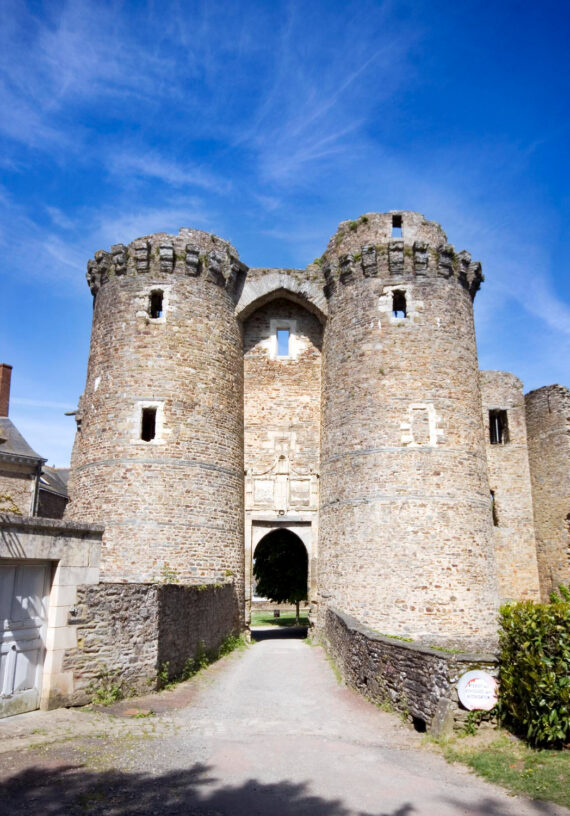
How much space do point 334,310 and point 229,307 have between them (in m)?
2.99

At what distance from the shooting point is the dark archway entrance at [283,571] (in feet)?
88.3

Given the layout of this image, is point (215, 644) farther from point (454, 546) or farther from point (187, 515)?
point (454, 546)

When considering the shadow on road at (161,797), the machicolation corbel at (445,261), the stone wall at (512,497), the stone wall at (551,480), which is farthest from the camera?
the stone wall at (512,497)

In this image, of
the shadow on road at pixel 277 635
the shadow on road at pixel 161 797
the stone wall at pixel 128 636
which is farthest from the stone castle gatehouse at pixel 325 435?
the shadow on road at pixel 161 797

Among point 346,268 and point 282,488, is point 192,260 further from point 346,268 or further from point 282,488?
point 282,488

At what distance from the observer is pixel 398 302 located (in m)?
17.9

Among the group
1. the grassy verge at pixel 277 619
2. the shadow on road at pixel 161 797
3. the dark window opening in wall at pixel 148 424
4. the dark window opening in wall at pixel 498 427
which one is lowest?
the grassy verge at pixel 277 619

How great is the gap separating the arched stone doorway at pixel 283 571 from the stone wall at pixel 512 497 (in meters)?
9.25

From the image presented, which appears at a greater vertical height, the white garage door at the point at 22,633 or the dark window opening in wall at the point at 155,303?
the dark window opening in wall at the point at 155,303

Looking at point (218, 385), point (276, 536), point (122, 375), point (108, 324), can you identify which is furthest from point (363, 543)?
point (276, 536)

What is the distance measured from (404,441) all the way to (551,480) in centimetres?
636

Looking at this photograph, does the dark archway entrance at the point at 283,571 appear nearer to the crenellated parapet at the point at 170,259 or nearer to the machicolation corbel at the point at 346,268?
the machicolation corbel at the point at 346,268

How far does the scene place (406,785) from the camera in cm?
638

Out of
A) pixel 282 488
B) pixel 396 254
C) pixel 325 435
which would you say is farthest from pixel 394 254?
pixel 282 488
